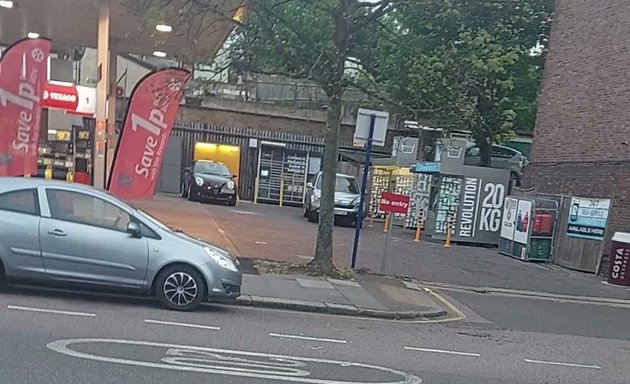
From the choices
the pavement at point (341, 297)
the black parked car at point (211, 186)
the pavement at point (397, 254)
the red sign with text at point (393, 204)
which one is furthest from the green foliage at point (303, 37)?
the black parked car at point (211, 186)

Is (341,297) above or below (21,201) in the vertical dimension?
below

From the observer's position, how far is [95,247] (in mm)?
9180

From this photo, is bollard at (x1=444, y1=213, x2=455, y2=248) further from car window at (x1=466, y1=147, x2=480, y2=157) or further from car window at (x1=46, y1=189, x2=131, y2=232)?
car window at (x1=46, y1=189, x2=131, y2=232)

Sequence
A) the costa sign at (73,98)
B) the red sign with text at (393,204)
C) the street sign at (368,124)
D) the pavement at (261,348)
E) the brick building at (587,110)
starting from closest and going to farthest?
the pavement at (261,348)
the street sign at (368,124)
the red sign with text at (393,204)
the brick building at (587,110)
the costa sign at (73,98)

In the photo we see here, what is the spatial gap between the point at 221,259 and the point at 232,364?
296 centimetres

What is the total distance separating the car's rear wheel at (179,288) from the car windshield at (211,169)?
19.2 metres

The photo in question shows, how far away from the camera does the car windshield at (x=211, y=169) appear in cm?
2848

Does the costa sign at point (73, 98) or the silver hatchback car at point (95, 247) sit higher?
the costa sign at point (73, 98)

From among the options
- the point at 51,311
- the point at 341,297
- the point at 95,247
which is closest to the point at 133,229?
the point at 95,247

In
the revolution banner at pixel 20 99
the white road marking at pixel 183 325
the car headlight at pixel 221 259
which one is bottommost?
the white road marking at pixel 183 325

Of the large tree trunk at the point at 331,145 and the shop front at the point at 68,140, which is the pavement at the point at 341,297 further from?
the shop front at the point at 68,140

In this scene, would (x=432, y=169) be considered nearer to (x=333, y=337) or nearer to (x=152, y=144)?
(x=152, y=144)

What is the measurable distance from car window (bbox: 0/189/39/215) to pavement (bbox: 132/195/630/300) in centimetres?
601

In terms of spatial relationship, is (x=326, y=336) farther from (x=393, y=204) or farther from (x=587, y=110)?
(x=587, y=110)
